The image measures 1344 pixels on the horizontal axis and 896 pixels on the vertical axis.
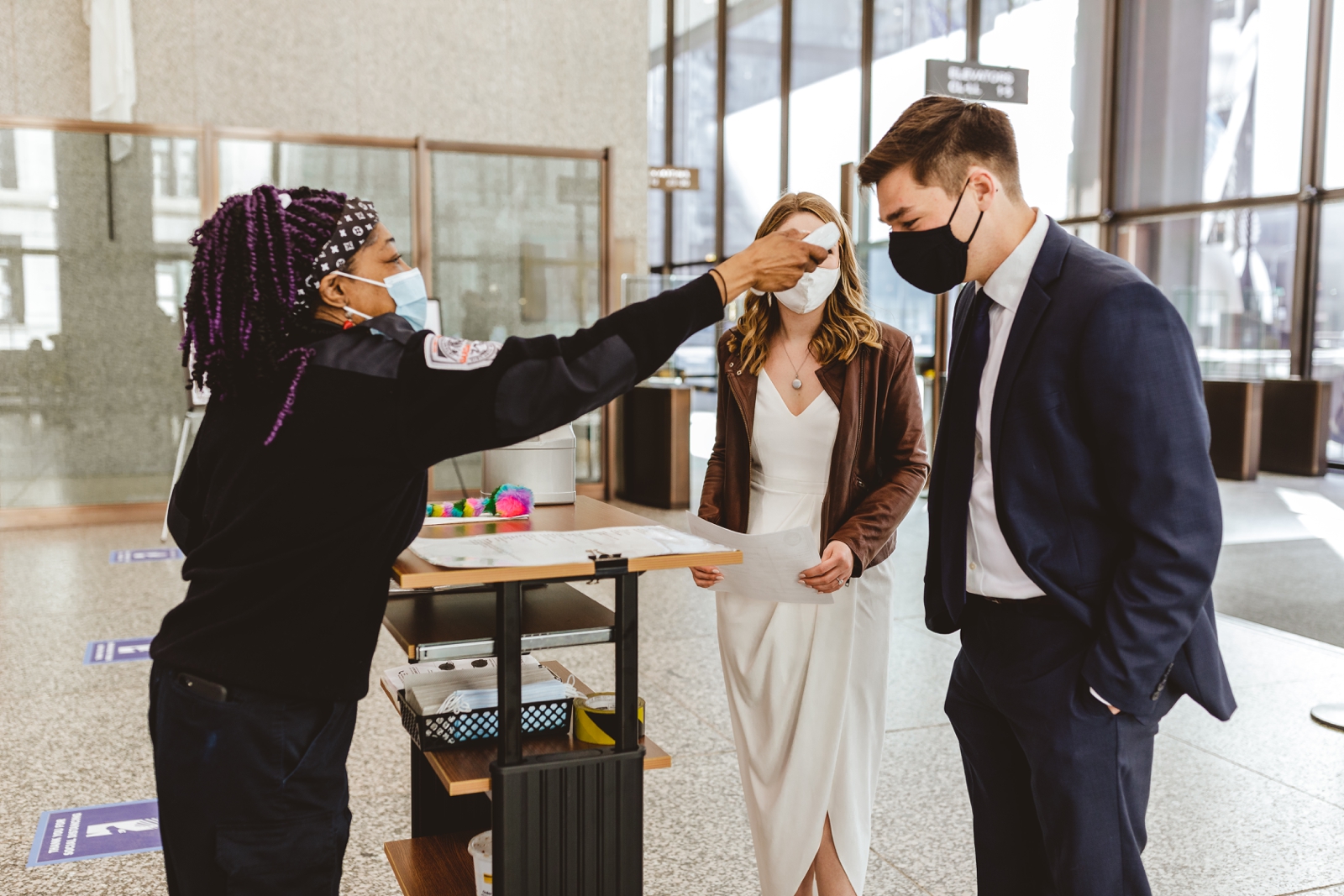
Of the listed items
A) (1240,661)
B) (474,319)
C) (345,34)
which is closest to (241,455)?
(1240,661)

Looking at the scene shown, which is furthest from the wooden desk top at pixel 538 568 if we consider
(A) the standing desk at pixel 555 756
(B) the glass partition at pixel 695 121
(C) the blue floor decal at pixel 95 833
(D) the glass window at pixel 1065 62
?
(B) the glass partition at pixel 695 121

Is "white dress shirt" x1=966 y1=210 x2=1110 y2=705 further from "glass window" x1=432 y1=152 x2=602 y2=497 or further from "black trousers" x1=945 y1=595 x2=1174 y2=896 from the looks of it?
"glass window" x1=432 y1=152 x2=602 y2=497

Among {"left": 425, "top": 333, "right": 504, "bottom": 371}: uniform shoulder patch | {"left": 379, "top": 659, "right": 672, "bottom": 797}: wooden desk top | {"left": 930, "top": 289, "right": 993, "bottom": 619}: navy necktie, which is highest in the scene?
{"left": 425, "top": 333, "right": 504, "bottom": 371}: uniform shoulder patch

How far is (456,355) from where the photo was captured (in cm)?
143

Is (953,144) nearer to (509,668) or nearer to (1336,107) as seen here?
(509,668)

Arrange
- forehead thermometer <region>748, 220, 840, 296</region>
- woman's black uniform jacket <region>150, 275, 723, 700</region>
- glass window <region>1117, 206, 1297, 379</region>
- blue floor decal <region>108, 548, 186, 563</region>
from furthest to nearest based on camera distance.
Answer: glass window <region>1117, 206, 1297, 379</region> → blue floor decal <region>108, 548, 186, 563</region> → forehead thermometer <region>748, 220, 840, 296</region> → woman's black uniform jacket <region>150, 275, 723, 700</region>

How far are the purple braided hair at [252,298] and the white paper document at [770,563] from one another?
35.9 inches

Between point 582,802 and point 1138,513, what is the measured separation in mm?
974

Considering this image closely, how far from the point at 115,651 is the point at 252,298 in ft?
11.7

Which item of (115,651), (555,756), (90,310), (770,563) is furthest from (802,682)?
(90,310)

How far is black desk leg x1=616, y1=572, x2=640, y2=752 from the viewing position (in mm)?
1772

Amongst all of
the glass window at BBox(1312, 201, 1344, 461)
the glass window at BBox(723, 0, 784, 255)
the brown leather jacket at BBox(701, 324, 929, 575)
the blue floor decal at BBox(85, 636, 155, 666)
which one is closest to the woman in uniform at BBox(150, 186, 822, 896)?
the brown leather jacket at BBox(701, 324, 929, 575)

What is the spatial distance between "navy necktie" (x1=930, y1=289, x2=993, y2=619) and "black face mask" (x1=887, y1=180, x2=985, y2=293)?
0.21ft

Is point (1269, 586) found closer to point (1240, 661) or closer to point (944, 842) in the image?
point (1240, 661)
